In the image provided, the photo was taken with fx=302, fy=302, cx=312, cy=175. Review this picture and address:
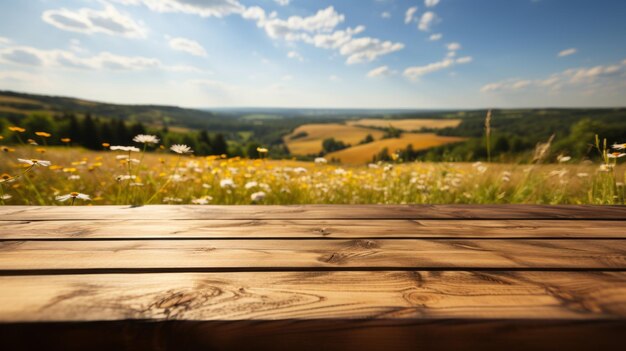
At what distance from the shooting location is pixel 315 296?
2.27 feet

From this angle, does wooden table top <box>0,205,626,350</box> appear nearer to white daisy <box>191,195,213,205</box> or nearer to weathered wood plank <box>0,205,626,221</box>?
weathered wood plank <box>0,205,626,221</box>

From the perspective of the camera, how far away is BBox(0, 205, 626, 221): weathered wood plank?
1.34m

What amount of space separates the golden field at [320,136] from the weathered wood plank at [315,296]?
5164 cm

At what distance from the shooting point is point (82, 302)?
25.7 inches

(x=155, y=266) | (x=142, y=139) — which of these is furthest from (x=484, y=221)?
(x=142, y=139)

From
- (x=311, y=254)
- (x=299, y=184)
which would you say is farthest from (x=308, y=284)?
(x=299, y=184)

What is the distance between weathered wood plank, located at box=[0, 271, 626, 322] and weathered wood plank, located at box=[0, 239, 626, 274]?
2.4 inches

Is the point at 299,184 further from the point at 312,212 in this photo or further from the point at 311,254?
the point at 311,254

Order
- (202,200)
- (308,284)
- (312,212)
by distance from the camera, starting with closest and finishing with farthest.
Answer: (308,284), (312,212), (202,200)

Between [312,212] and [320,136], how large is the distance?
65.0 m

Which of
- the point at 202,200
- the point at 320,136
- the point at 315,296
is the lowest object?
the point at 202,200

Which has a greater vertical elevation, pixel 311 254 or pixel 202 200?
pixel 311 254

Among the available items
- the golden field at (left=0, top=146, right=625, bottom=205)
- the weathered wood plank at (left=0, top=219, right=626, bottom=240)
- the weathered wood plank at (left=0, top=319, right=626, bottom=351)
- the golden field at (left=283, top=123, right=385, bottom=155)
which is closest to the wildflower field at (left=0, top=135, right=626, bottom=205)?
the golden field at (left=0, top=146, right=625, bottom=205)

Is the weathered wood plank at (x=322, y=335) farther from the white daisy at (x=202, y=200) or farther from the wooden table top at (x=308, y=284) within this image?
the white daisy at (x=202, y=200)
